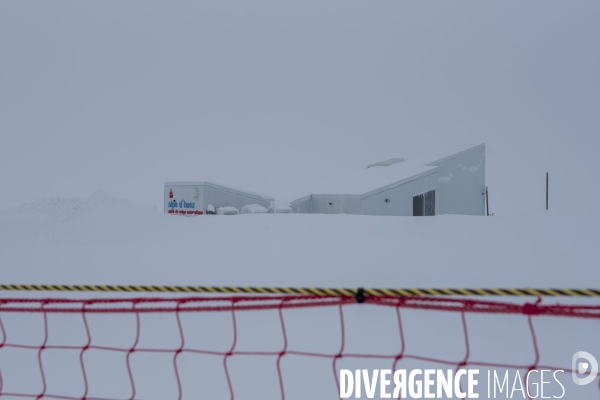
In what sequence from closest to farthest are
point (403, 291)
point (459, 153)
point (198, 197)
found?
point (403, 291) → point (198, 197) → point (459, 153)

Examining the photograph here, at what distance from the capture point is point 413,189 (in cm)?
1970

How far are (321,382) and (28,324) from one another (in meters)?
4.00

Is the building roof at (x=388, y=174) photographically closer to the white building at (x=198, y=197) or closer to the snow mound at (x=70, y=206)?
the white building at (x=198, y=197)

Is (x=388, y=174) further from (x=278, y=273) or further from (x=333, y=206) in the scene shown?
(x=278, y=273)

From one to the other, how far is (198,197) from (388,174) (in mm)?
8535

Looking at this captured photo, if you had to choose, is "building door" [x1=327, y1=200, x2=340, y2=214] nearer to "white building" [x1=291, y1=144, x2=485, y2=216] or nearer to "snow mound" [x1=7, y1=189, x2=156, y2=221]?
"white building" [x1=291, y1=144, x2=485, y2=216]

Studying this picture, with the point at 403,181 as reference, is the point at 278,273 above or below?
below

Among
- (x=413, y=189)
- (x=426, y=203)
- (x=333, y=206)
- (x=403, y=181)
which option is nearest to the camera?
(x=333, y=206)

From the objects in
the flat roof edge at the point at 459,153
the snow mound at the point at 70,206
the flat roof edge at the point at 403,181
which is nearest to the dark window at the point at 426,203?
the flat roof edge at the point at 403,181

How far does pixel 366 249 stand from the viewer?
30.4 ft

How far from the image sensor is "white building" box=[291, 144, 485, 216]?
60.7 feet

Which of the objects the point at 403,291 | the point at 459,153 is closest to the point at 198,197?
the point at 459,153

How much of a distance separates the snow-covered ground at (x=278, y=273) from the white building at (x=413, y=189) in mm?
5876

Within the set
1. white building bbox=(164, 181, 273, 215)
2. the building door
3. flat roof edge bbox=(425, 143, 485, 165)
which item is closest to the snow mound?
white building bbox=(164, 181, 273, 215)
